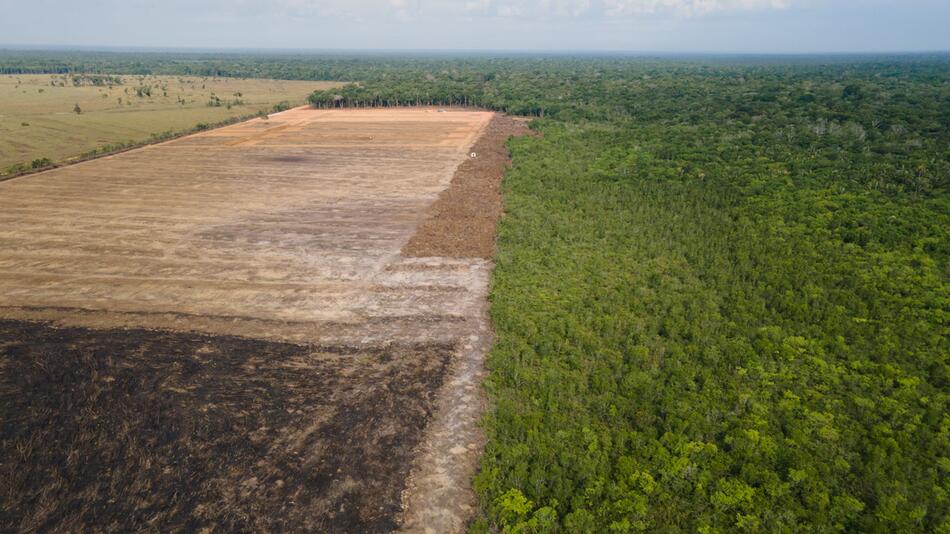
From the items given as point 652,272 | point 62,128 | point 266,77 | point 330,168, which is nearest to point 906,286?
point 652,272

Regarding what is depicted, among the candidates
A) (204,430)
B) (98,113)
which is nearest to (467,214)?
(204,430)

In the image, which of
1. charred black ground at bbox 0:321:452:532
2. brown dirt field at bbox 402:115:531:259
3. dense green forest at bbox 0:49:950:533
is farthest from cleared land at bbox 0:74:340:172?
dense green forest at bbox 0:49:950:533

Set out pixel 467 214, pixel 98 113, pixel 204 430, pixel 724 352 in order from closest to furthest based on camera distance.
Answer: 1. pixel 204 430
2. pixel 724 352
3. pixel 467 214
4. pixel 98 113

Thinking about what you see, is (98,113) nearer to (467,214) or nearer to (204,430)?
(467,214)

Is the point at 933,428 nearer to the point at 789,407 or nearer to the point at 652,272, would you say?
the point at 789,407

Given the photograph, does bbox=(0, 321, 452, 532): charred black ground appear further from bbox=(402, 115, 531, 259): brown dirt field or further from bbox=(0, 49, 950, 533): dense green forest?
bbox=(402, 115, 531, 259): brown dirt field

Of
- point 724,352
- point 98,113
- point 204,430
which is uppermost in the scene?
point 98,113
